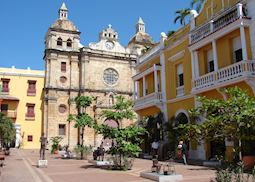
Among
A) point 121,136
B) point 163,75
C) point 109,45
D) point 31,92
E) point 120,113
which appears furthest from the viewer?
point 109,45

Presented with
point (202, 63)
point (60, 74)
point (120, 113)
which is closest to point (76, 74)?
point (60, 74)

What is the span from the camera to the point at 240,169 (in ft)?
24.7

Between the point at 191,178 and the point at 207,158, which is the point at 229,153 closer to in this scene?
the point at 207,158

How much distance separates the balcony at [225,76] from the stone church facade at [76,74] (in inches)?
829

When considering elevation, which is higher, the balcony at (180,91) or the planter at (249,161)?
the balcony at (180,91)

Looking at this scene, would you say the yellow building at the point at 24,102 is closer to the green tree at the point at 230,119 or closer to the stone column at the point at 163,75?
the stone column at the point at 163,75

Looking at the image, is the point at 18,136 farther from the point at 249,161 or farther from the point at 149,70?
the point at 249,161

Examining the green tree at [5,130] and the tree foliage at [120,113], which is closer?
the tree foliage at [120,113]

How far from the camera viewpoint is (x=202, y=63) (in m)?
17.9

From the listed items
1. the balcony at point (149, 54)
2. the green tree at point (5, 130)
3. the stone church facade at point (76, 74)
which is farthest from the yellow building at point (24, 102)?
the balcony at point (149, 54)

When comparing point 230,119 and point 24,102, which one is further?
point 24,102

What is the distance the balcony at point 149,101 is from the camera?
70.6 feet

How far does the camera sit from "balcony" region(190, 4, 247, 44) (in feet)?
48.0

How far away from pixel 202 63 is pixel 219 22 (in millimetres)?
2770
